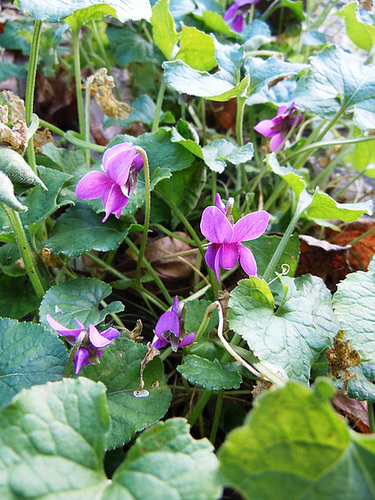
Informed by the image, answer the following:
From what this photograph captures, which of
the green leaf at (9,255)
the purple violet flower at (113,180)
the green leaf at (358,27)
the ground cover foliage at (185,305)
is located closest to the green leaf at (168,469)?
the ground cover foliage at (185,305)

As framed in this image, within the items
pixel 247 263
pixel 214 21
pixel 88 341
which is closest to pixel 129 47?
pixel 214 21

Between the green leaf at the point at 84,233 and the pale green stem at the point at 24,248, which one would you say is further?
the green leaf at the point at 84,233

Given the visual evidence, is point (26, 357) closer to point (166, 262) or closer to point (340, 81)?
point (166, 262)

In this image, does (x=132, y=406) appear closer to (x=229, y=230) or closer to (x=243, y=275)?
(x=229, y=230)

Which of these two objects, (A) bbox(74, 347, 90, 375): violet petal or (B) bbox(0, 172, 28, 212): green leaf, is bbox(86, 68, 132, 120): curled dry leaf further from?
(A) bbox(74, 347, 90, 375): violet petal

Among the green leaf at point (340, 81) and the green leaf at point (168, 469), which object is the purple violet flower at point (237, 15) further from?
the green leaf at point (168, 469)

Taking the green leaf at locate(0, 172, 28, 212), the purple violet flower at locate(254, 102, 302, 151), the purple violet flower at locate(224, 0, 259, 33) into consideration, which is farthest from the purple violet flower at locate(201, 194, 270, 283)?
the purple violet flower at locate(224, 0, 259, 33)

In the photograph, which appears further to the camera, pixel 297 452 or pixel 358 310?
pixel 358 310
